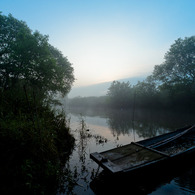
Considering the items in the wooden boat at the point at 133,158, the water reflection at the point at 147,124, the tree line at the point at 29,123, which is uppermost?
the tree line at the point at 29,123

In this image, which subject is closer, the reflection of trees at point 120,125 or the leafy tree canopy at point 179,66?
the reflection of trees at point 120,125

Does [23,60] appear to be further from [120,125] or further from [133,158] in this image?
[133,158]

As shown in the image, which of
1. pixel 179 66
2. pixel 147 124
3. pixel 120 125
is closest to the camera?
pixel 120 125

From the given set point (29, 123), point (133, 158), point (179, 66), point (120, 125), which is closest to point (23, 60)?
point (29, 123)

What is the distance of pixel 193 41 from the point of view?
73.2ft

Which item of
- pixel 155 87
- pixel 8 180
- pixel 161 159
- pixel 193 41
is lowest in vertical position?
pixel 161 159

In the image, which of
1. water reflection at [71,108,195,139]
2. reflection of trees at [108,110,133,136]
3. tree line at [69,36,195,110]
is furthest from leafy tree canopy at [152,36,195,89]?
reflection of trees at [108,110,133,136]

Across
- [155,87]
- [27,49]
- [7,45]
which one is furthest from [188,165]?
[155,87]

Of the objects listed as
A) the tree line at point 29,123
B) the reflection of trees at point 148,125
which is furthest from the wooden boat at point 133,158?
the reflection of trees at point 148,125

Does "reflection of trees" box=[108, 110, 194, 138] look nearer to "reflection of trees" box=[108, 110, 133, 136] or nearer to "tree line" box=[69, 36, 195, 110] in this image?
"reflection of trees" box=[108, 110, 133, 136]

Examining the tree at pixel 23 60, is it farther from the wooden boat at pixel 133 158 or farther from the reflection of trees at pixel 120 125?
the wooden boat at pixel 133 158

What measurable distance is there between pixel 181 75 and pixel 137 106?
1292 cm

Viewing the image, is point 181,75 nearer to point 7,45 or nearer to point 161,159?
point 161,159

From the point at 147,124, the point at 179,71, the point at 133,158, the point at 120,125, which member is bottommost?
the point at 147,124
